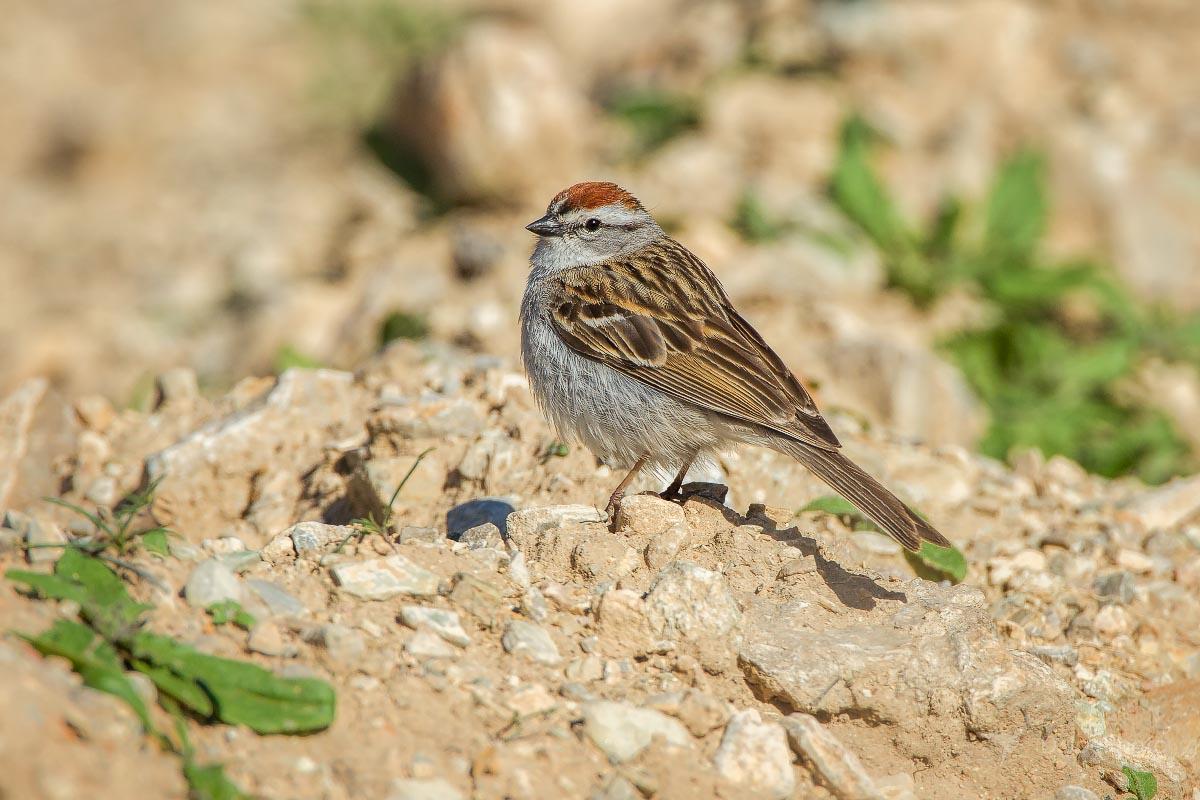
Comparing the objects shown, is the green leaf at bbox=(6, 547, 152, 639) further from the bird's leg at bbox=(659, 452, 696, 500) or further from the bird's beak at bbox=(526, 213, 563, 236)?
the bird's beak at bbox=(526, 213, 563, 236)

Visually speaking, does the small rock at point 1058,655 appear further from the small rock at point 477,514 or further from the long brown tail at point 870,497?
the small rock at point 477,514

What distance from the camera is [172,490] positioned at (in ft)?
19.4

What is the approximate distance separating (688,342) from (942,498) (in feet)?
5.47

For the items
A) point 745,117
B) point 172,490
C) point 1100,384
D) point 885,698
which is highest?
point 745,117

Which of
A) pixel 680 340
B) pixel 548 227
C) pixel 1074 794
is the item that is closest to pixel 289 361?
pixel 548 227

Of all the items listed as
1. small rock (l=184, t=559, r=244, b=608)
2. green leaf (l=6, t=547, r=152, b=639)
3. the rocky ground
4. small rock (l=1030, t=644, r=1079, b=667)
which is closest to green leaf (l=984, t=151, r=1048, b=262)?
the rocky ground

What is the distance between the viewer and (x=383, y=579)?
408 centimetres

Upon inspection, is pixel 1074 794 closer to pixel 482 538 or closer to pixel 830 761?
pixel 830 761

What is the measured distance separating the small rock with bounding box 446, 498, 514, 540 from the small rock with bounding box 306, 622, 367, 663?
1.48m

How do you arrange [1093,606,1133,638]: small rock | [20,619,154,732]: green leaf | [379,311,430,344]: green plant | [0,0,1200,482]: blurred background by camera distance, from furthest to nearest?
[0,0,1200,482]: blurred background
[379,311,430,344]: green plant
[1093,606,1133,638]: small rock
[20,619,154,732]: green leaf

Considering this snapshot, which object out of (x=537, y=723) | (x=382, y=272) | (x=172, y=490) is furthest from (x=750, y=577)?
(x=382, y=272)

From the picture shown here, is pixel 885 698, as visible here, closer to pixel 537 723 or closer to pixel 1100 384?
pixel 537 723

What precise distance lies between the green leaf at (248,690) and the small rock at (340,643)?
185 mm

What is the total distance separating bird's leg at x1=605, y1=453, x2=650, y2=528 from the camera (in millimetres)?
4797
